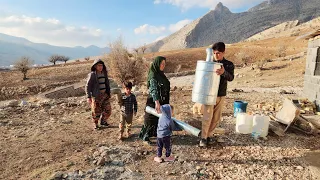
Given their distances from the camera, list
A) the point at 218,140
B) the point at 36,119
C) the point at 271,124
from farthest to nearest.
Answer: the point at 36,119 < the point at 271,124 < the point at 218,140

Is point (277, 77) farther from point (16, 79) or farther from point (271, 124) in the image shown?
point (16, 79)

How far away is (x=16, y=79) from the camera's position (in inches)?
928

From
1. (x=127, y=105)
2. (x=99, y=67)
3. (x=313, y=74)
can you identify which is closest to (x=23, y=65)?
(x=99, y=67)

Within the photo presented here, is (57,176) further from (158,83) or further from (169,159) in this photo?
(158,83)

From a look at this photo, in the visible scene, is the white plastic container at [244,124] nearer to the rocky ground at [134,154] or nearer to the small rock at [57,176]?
the rocky ground at [134,154]

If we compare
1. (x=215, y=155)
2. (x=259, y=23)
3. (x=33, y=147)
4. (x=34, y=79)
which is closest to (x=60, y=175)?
(x=33, y=147)

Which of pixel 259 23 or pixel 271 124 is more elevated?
pixel 259 23

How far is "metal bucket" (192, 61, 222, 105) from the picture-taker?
4.16 m

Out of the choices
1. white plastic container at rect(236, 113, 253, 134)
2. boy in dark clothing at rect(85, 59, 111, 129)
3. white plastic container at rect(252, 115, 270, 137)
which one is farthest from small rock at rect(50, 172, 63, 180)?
white plastic container at rect(252, 115, 270, 137)

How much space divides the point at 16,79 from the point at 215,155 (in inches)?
919

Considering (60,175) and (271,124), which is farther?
(271,124)

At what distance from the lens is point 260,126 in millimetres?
5168

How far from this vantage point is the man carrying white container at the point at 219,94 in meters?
4.27

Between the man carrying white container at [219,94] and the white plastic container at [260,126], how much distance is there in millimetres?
996
